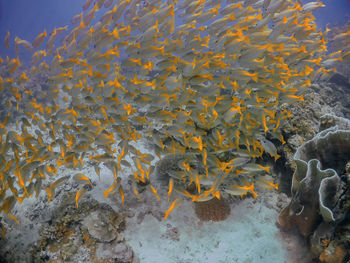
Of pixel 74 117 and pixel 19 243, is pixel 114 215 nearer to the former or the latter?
pixel 19 243

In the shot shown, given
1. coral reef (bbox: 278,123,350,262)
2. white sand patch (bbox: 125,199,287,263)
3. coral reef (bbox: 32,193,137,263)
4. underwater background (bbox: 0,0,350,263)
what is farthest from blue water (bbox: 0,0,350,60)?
coral reef (bbox: 32,193,137,263)

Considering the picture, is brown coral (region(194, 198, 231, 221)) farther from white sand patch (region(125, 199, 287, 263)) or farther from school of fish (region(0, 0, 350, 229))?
school of fish (region(0, 0, 350, 229))

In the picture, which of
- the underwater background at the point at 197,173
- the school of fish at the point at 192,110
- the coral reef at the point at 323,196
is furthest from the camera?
the school of fish at the point at 192,110

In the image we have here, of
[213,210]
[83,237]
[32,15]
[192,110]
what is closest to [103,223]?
[83,237]

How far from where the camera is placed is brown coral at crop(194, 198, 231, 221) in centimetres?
396

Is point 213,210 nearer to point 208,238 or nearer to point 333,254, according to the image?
point 208,238

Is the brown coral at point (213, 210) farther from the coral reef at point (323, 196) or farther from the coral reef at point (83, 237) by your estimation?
the coral reef at point (83, 237)

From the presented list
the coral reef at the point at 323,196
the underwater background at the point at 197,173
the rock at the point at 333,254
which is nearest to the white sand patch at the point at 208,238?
the underwater background at the point at 197,173

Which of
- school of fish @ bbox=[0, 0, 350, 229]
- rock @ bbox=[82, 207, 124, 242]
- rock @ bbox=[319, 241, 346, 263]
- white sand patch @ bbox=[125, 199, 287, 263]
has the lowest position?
white sand patch @ bbox=[125, 199, 287, 263]

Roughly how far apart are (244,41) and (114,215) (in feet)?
12.0

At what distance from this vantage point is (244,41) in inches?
146

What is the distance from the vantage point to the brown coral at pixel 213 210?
3.96 metres

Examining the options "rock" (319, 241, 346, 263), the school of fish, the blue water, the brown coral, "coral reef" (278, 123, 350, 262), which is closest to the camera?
"rock" (319, 241, 346, 263)

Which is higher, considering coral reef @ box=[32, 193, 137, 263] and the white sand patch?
coral reef @ box=[32, 193, 137, 263]
